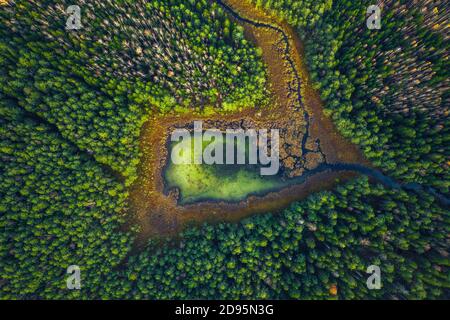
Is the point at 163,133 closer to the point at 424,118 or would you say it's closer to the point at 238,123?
the point at 238,123

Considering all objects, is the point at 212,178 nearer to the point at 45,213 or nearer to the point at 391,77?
the point at 45,213

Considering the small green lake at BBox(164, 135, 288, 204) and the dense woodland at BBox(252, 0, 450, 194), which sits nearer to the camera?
the dense woodland at BBox(252, 0, 450, 194)
